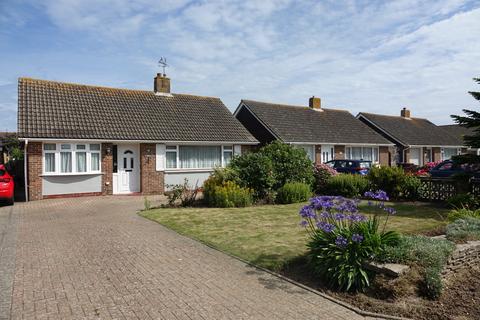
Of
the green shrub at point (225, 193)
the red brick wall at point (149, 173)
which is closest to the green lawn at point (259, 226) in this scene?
the green shrub at point (225, 193)

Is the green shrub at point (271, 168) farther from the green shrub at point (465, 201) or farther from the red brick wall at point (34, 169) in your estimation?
the red brick wall at point (34, 169)

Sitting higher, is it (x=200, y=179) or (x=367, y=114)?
(x=367, y=114)

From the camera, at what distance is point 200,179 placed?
2164 centimetres

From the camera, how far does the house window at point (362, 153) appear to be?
31025 mm

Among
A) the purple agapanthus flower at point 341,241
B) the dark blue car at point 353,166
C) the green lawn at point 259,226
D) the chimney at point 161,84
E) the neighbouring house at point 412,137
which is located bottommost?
the green lawn at point 259,226

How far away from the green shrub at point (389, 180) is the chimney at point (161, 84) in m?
13.3

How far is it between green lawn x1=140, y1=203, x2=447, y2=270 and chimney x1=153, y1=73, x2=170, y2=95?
11946 mm

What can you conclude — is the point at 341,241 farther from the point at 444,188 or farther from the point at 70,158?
the point at 70,158

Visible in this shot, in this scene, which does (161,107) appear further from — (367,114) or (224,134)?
(367,114)

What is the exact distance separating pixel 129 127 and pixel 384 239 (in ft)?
52.4

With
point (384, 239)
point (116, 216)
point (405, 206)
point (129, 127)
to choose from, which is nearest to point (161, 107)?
point (129, 127)

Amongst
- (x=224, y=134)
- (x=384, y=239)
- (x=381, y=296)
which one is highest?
(x=224, y=134)

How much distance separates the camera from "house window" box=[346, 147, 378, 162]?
31.0 m

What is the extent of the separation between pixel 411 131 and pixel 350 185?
2529 centimetres
